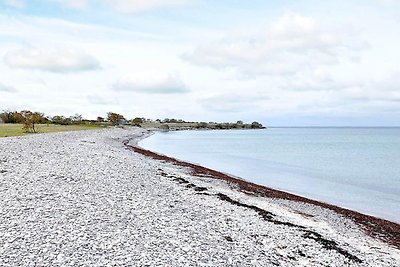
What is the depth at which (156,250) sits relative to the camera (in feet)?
33.2

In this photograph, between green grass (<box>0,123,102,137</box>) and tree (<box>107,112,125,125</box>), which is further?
tree (<box>107,112,125,125</box>)

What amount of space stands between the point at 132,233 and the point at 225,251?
2.67 m

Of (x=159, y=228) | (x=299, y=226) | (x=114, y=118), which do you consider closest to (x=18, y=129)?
(x=299, y=226)

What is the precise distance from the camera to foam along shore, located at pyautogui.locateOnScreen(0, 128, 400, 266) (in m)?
9.75

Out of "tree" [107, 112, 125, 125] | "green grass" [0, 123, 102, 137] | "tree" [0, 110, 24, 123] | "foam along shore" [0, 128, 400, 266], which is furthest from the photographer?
"tree" [107, 112, 125, 125]

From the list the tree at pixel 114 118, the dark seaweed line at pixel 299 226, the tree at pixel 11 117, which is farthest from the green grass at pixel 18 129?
the tree at pixel 114 118

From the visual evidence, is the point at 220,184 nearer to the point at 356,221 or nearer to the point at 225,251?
the point at 356,221

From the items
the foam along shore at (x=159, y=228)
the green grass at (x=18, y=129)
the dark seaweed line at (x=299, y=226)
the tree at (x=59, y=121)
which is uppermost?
the tree at (x=59, y=121)

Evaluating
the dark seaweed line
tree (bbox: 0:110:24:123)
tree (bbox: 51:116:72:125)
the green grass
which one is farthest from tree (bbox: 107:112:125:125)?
the dark seaweed line

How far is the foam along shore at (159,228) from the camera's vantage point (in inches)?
384

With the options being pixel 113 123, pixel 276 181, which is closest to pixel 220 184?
pixel 276 181

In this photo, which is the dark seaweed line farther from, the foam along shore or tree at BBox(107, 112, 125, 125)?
tree at BBox(107, 112, 125, 125)

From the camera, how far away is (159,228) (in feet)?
39.7

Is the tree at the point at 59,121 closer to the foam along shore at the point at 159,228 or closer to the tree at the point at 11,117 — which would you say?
the tree at the point at 11,117
